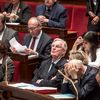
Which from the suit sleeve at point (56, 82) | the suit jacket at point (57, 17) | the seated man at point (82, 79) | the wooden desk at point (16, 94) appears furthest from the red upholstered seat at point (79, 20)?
the wooden desk at point (16, 94)

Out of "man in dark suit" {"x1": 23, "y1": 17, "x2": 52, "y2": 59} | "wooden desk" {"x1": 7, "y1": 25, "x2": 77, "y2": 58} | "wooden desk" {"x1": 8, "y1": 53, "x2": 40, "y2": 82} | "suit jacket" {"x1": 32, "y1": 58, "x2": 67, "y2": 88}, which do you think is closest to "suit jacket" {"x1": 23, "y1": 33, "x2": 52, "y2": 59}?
"man in dark suit" {"x1": 23, "y1": 17, "x2": 52, "y2": 59}

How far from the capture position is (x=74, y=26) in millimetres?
4586

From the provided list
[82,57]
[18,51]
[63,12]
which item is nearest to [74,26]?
[63,12]

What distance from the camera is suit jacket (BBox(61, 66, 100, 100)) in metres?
2.46

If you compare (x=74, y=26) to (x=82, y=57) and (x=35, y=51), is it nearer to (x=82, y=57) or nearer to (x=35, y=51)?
(x=35, y=51)

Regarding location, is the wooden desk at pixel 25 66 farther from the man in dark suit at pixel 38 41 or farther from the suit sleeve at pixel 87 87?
the suit sleeve at pixel 87 87

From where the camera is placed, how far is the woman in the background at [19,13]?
175 inches

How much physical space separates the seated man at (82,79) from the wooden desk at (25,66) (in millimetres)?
867

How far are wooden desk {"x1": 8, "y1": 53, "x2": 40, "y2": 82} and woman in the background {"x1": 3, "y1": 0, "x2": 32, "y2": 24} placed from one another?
1.13m

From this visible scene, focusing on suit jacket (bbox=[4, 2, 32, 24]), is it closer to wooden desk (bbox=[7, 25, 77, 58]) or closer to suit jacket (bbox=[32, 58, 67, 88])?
wooden desk (bbox=[7, 25, 77, 58])

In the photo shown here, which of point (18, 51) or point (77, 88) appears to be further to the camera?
point (18, 51)

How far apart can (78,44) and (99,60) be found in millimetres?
535

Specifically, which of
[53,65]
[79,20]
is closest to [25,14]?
[79,20]

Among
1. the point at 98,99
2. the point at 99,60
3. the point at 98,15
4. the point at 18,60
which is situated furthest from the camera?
the point at 98,15
